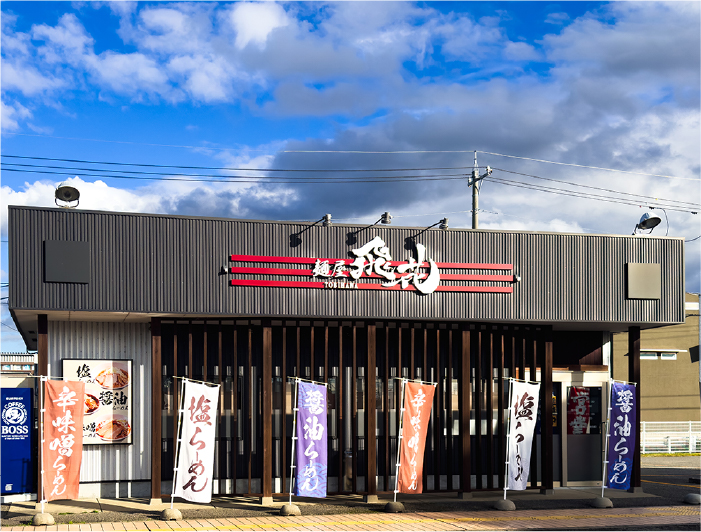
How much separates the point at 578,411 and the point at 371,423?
6.25m

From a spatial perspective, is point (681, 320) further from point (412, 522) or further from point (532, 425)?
point (412, 522)

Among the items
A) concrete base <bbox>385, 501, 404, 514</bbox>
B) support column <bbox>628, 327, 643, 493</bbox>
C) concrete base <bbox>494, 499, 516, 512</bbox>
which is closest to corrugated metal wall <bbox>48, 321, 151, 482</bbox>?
concrete base <bbox>385, 501, 404, 514</bbox>

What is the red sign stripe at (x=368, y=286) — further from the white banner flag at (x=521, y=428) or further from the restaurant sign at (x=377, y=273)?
the white banner flag at (x=521, y=428)

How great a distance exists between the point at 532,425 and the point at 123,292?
366 inches

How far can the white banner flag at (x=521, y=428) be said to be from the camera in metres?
15.9

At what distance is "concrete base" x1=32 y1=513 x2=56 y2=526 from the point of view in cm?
1302

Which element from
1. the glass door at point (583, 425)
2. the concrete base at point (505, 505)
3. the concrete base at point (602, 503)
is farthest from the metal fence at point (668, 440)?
the concrete base at point (505, 505)

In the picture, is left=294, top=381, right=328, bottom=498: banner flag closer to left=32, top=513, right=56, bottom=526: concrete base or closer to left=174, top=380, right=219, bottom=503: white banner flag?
left=174, top=380, right=219, bottom=503: white banner flag

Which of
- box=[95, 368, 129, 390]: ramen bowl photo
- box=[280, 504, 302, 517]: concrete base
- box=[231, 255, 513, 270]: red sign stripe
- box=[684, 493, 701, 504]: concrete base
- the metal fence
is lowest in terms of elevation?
the metal fence

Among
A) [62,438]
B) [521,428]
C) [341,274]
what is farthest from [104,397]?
[521,428]

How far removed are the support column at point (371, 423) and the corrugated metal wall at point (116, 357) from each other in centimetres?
482

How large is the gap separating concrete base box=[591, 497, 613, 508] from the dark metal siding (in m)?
3.98

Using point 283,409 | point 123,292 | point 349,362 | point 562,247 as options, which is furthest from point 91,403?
point 562,247

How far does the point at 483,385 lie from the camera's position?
17.9 meters
